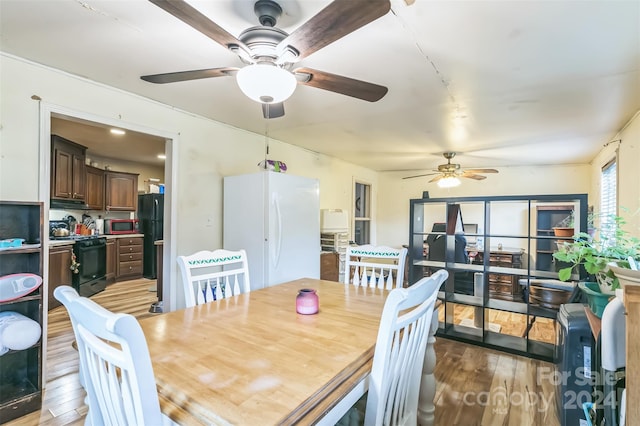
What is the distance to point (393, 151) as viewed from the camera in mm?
4578

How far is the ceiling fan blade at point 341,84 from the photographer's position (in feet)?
5.05

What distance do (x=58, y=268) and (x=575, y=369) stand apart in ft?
17.5

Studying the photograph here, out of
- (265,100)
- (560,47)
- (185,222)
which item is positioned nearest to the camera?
(265,100)

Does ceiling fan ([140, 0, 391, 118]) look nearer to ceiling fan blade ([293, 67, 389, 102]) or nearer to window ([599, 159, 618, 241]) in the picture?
ceiling fan blade ([293, 67, 389, 102])

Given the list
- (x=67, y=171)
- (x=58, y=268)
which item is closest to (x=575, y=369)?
(x=58, y=268)

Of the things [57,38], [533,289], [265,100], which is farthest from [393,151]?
[57,38]

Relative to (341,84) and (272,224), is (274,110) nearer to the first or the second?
(341,84)

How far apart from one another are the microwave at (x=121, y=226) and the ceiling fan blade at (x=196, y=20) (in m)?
5.67

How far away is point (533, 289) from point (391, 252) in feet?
5.21

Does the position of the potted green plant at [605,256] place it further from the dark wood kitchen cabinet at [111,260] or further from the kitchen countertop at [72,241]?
the dark wood kitchen cabinet at [111,260]

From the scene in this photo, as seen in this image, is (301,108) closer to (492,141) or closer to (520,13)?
(520,13)

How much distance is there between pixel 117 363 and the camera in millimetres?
678

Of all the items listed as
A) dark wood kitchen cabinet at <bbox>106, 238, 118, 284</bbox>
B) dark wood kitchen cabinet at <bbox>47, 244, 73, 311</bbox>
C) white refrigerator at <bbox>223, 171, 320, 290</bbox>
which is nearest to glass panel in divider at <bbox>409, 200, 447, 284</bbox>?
white refrigerator at <bbox>223, 171, 320, 290</bbox>

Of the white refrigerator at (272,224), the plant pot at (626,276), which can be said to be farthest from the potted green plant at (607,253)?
the white refrigerator at (272,224)
